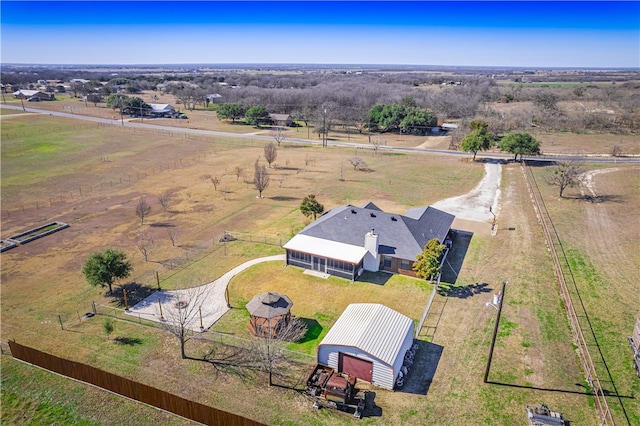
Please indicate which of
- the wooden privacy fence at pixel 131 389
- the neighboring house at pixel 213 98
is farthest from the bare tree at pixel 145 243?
the neighboring house at pixel 213 98

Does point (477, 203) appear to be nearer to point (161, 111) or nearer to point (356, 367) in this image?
point (356, 367)

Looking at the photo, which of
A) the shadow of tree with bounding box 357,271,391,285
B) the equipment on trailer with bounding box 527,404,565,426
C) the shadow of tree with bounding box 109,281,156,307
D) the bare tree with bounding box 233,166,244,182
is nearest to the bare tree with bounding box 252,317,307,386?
the shadow of tree with bounding box 357,271,391,285

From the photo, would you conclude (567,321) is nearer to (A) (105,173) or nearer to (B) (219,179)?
(B) (219,179)

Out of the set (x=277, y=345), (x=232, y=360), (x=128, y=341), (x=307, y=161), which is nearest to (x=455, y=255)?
(x=277, y=345)

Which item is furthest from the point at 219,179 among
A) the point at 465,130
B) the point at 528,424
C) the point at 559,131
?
the point at 559,131

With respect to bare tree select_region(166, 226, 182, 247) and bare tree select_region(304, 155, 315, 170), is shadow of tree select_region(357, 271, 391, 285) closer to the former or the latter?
bare tree select_region(166, 226, 182, 247)
